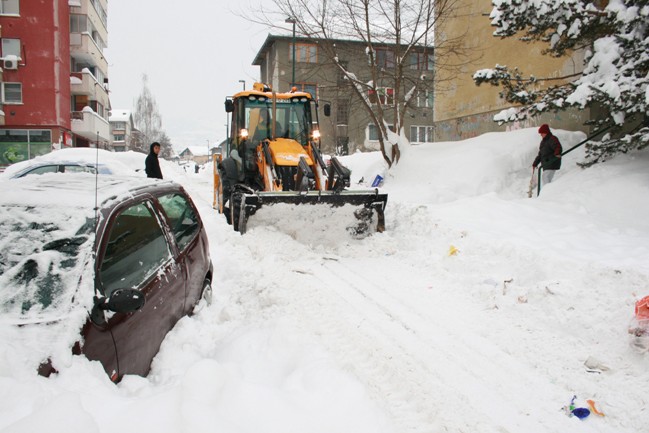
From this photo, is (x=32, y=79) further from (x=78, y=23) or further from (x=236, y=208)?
(x=236, y=208)

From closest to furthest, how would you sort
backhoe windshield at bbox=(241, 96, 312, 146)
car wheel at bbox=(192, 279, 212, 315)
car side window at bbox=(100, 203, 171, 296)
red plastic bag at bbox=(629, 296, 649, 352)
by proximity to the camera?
Answer: car side window at bbox=(100, 203, 171, 296) < red plastic bag at bbox=(629, 296, 649, 352) < car wheel at bbox=(192, 279, 212, 315) < backhoe windshield at bbox=(241, 96, 312, 146)

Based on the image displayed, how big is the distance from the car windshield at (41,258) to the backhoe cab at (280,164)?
4998mm

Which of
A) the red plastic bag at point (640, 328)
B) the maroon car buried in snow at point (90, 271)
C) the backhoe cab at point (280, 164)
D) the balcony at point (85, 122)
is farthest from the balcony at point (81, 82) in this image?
the red plastic bag at point (640, 328)

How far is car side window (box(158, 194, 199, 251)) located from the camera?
4.05 m

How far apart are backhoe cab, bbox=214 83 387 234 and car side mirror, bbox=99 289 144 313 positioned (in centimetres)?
534

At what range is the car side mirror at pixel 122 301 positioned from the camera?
104 inches

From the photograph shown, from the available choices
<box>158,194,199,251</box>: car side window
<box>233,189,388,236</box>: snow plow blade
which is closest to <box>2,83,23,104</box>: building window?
<box>233,189,388,236</box>: snow plow blade

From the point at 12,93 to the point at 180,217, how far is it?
99.9ft

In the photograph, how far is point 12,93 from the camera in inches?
1121

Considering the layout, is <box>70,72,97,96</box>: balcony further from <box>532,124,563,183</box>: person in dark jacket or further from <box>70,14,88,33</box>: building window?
<box>532,124,563,183</box>: person in dark jacket

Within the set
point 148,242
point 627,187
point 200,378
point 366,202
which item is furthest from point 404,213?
point 200,378

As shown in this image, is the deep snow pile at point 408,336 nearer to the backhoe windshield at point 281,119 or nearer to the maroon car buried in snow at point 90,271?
the maroon car buried in snow at point 90,271

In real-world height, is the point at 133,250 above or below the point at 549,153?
below

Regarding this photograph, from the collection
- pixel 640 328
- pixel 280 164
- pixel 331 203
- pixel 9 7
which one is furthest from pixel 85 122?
pixel 640 328
